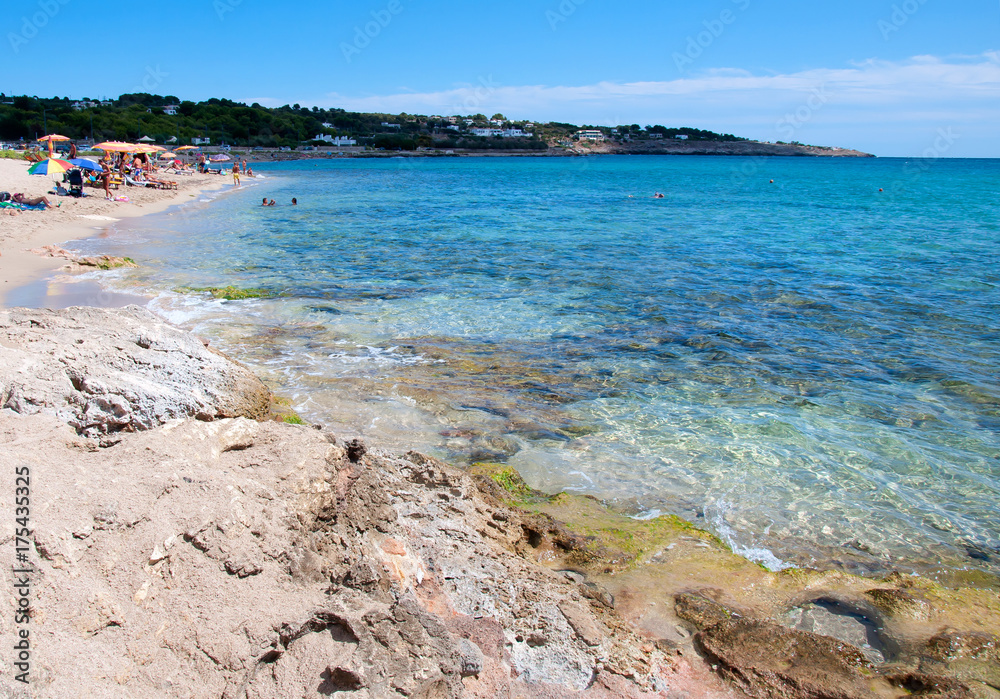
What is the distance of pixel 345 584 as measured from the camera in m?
3.65

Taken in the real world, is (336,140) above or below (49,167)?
above

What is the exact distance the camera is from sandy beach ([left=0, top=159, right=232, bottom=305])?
1508cm

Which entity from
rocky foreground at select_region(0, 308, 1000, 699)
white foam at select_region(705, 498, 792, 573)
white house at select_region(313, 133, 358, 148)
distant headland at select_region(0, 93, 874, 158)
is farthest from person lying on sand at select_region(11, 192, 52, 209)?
white house at select_region(313, 133, 358, 148)

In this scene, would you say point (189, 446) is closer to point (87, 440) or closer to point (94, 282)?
point (87, 440)

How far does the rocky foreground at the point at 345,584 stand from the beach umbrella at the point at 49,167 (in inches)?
1085

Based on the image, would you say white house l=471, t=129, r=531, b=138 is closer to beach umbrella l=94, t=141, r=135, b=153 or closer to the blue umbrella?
beach umbrella l=94, t=141, r=135, b=153

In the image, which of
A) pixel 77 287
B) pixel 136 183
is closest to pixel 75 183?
pixel 136 183

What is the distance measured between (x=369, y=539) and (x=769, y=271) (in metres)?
18.1

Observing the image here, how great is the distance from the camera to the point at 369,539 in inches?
165

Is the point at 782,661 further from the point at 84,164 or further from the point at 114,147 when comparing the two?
the point at 114,147

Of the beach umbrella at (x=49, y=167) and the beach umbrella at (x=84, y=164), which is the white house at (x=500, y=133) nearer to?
the beach umbrella at (x=84, y=164)

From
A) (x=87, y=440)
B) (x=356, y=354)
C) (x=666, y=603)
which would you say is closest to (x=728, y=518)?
(x=666, y=603)

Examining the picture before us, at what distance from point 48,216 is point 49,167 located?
6.69 metres

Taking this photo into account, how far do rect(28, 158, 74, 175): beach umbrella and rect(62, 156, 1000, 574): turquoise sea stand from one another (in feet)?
21.7
